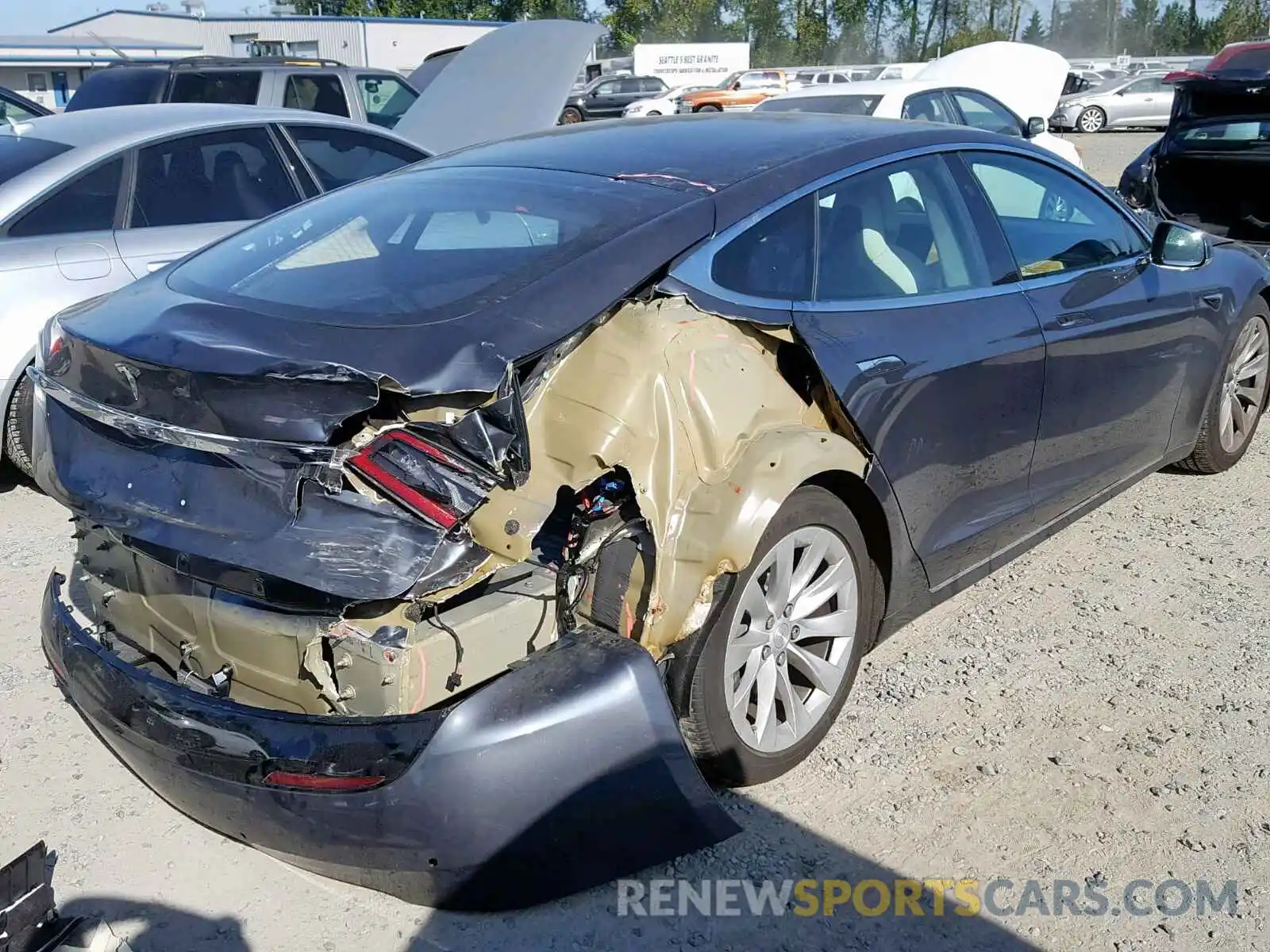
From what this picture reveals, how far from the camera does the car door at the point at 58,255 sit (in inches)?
186

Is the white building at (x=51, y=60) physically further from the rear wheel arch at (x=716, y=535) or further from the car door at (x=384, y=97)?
the rear wheel arch at (x=716, y=535)

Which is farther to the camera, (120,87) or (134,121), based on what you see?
(120,87)

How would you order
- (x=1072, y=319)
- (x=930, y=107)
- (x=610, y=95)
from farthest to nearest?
1. (x=610, y=95)
2. (x=930, y=107)
3. (x=1072, y=319)

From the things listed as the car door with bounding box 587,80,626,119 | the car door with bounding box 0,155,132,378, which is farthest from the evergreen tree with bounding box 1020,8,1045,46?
the car door with bounding box 0,155,132,378

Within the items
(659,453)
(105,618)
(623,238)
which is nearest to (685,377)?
(659,453)

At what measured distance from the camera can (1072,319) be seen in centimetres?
375

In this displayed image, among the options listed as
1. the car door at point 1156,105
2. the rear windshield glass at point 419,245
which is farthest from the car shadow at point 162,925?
the car door at point 1156,105

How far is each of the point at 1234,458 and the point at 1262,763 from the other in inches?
97.1

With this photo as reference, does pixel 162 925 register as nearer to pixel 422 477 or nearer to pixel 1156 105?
pixel 422 477

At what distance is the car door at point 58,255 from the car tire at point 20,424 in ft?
0.30

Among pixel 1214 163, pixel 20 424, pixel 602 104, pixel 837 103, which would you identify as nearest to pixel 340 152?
pixel 20 424

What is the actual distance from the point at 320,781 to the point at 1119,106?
27.9m

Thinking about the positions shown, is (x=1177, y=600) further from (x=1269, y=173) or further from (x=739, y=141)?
(x=1269, y=173)

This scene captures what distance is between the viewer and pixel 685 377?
2703 millimetres
